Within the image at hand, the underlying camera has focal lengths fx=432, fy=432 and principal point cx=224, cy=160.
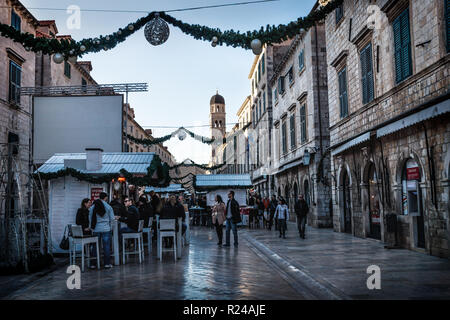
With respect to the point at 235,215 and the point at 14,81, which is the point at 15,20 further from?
the point at 235,215

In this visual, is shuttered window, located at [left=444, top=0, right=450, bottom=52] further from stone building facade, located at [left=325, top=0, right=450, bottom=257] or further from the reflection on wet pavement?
the reflection on wet pavement

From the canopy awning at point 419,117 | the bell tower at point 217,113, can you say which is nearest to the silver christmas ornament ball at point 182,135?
the canopy awning at point 419,117

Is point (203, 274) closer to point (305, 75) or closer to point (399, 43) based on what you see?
point (399, 43)

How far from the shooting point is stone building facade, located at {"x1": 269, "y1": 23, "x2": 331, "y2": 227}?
69.8ft

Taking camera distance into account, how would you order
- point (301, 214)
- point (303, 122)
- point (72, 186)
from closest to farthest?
→ point (72, 186)
point (301, 214)
point (303, 122)

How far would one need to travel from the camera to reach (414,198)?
11.9 meters

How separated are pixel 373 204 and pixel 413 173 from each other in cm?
333

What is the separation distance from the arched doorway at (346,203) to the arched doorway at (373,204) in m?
2.16

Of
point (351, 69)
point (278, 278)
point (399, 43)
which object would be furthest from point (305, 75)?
point (278, 278)

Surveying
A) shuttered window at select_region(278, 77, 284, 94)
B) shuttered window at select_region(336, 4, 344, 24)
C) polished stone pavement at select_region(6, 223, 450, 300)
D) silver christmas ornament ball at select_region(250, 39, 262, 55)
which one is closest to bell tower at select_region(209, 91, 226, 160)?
shuttered window at select_region(278, 77, 284, 94)

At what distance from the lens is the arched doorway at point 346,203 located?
17.3 m

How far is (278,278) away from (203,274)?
147cm

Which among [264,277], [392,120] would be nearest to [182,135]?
[392,120]

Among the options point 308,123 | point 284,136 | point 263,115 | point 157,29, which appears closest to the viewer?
point 157,29
